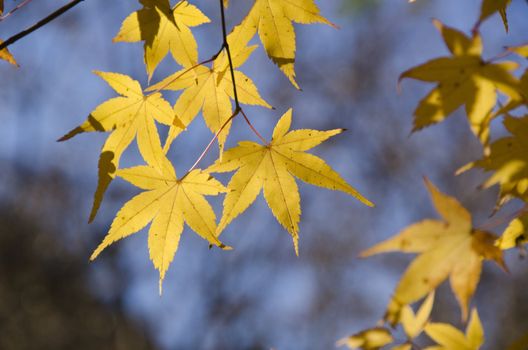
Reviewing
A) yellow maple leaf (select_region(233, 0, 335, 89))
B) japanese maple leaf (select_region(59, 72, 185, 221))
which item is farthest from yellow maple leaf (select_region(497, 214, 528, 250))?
japanese maple leaf (select_region(59, 72, 185, 221))

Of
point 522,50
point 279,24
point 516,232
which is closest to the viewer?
point 522,50

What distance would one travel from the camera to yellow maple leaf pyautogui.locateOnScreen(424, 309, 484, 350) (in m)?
0.72

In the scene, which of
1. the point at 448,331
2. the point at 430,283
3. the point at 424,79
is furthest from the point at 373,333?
the point at 424,79

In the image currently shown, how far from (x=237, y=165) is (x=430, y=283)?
0.42 m

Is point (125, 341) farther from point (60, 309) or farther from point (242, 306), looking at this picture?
point (242, 306)

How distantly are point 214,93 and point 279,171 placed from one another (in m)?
0.19

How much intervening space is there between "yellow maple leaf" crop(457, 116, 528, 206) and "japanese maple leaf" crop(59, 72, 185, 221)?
0.48 m

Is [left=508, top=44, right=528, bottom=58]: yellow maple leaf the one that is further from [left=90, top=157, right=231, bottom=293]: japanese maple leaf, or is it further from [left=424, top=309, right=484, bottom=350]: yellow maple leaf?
[left=90, top=157, right=231, bottom=293]: japanese maple leaf

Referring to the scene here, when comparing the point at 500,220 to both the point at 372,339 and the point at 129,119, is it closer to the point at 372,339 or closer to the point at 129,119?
the point at 372,339

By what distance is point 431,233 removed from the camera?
577 millimetres

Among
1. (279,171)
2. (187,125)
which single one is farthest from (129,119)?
(279,171)

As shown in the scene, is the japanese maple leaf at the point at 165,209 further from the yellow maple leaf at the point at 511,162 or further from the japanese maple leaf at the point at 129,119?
the yellow maple leaf at the point at 511,162

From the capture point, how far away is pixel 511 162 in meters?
0.64

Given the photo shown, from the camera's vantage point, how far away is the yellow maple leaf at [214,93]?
2.94 feet
